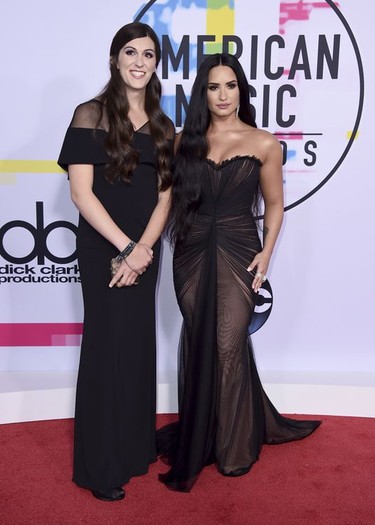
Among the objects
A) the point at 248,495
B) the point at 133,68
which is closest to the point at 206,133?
the point at 133,68

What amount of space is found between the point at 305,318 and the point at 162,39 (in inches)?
72.7

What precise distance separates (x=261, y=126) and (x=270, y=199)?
81 cm

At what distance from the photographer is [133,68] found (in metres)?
2.52

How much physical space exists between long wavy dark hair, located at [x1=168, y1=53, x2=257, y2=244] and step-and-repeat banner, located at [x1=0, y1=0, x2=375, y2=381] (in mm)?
776

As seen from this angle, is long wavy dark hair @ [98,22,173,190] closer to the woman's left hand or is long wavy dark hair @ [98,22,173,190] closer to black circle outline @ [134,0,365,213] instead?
the woman's left hand

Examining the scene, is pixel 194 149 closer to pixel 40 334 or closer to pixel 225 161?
pixel 225 161

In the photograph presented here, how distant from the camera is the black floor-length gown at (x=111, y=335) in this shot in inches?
101

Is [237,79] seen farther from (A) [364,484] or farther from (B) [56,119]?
(A) [364,484]

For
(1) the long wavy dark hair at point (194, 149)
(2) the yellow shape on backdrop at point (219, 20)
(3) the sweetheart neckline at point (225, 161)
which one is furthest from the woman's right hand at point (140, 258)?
(2) the yellow shape on backdrop at point (219, 20)

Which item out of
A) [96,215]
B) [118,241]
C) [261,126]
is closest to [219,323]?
[118,241]

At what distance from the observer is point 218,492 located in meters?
2.70

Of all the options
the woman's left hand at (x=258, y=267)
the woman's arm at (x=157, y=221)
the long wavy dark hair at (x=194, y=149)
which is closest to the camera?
the woman's arm at (x=157, y=221)

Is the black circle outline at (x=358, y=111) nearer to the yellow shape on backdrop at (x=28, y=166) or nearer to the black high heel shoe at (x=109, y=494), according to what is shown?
the yellow shape on backdrop at (x=28, y=166)

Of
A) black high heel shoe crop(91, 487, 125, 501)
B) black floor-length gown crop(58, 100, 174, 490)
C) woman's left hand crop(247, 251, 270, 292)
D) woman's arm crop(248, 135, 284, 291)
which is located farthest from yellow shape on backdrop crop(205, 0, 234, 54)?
black high heel shoe crop(91, 487, 125, 501)
